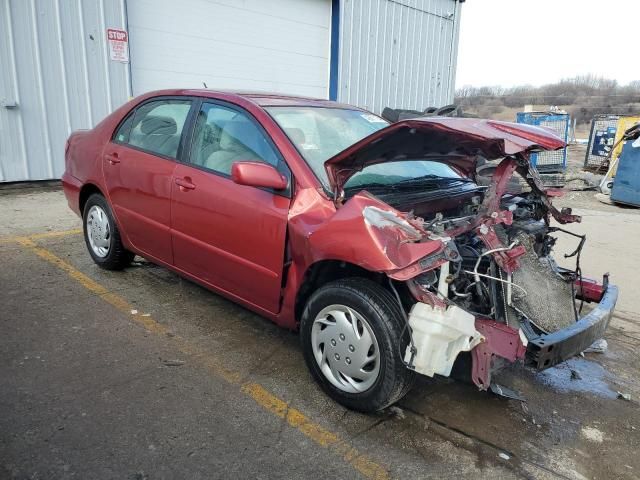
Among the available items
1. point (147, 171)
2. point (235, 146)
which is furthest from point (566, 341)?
point (147, 171)

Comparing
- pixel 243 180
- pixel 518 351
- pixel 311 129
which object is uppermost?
pixel 311 129

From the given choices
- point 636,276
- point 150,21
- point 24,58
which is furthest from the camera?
point 150,21

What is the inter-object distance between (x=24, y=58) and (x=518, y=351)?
26.5 ft

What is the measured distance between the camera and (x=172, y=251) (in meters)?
3.74

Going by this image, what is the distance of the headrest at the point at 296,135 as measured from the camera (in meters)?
3.17

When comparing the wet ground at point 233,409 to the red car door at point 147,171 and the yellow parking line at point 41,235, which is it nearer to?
the red car door at point 147,171

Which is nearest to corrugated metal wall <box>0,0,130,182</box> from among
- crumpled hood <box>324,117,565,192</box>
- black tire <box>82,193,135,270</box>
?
black tire <box>82,193,135,270</box>

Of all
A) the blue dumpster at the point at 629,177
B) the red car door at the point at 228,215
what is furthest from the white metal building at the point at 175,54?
the blue dumpster at the point at 629,177

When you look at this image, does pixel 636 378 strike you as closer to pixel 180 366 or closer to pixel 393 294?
pixel 393 294

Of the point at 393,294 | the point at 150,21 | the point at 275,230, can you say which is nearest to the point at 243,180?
the point at 275,230

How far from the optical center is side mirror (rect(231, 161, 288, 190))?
2836 millimetres

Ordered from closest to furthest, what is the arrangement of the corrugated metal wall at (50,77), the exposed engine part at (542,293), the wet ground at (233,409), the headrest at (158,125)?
the wet ground at (233,409), the exposed engine part at (542,293), the headrest at (158,125), the corrugated metal wall at (50,77)

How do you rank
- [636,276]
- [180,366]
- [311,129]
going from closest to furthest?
1. [180,366]
2. [311,129]
3. [636,276]

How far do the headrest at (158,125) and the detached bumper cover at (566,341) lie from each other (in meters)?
2.74
